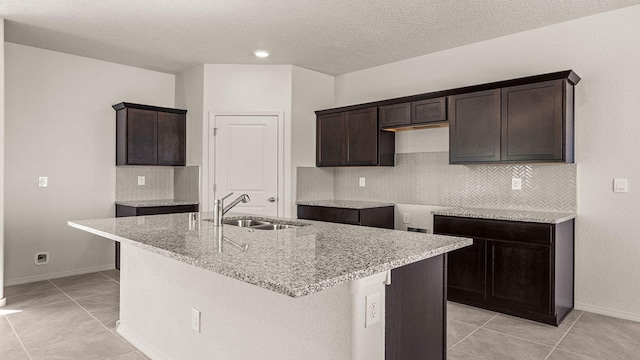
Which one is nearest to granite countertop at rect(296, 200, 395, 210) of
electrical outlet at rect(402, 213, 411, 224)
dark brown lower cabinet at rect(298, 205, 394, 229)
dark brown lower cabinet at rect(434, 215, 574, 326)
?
dark brown lower cabinet at rect(298, 205, 394, 229)

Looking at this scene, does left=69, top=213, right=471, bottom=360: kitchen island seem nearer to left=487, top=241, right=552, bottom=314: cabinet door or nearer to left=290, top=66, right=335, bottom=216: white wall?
left=487, top=241, right=552, bottom=314: cabinet door

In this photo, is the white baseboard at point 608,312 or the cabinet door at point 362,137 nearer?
the white baseboard at point 608,312

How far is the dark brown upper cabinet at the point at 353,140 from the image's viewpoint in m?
4.75

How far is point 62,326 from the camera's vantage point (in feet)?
10.4

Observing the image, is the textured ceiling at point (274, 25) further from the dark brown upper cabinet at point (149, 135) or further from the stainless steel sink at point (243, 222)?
the stainless steel sink at point (243, 222)

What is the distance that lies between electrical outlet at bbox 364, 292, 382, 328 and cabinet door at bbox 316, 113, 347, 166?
11.5ft

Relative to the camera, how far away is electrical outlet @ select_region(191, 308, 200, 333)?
7.41 feet

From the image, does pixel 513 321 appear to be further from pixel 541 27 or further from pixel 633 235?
pixel 541 27

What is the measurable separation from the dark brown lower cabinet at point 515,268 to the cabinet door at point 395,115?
124 cm

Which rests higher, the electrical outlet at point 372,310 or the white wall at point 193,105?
the white wall at point 193,105

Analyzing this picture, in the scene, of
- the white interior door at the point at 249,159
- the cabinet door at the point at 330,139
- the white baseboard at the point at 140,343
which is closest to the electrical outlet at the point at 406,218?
the cabinet door at the point at 330,139

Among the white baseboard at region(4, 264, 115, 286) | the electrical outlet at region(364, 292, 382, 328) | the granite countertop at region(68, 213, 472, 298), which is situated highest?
the granite countertop at region(68, 213, 472, 298)

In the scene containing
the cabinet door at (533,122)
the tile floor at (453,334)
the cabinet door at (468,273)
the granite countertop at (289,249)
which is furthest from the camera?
the cabinet door at (468,273)

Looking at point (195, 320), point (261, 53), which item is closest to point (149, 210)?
point (261, 53)
